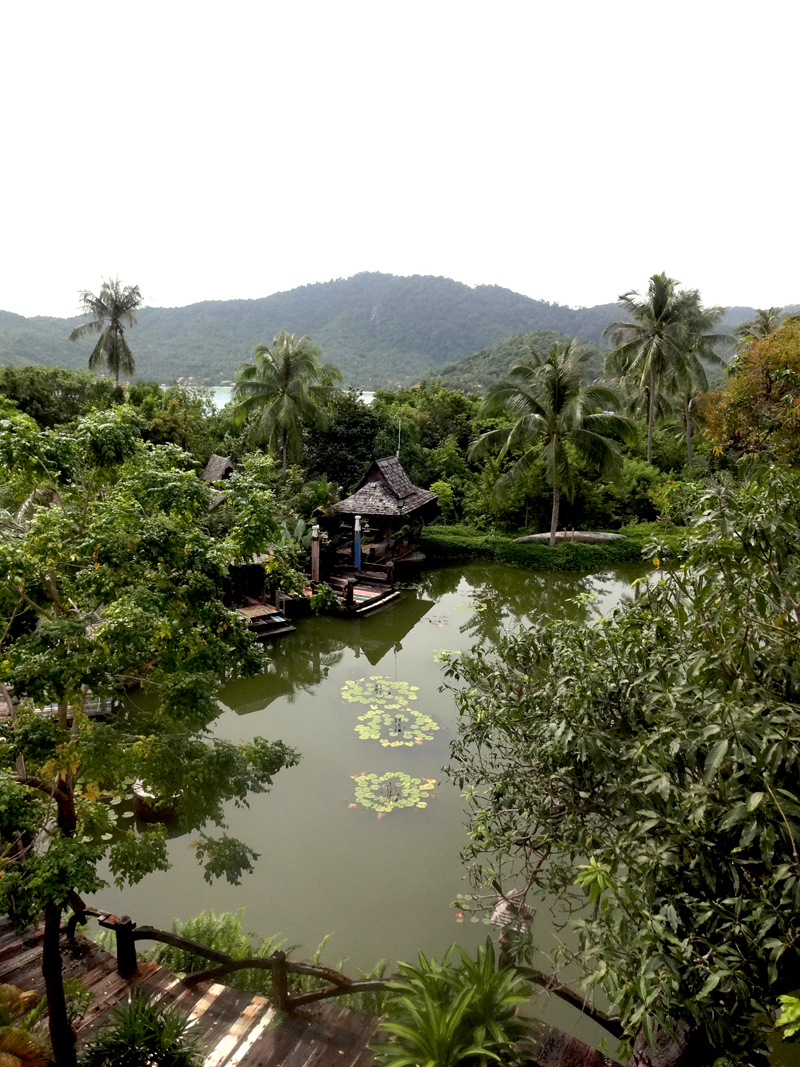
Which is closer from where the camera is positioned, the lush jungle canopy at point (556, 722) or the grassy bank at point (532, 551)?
the lush jungle canopy at point (556, 722)

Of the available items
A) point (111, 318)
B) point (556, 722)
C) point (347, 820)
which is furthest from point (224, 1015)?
point (111, 318)

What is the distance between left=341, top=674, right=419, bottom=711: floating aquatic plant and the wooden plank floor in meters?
5.12

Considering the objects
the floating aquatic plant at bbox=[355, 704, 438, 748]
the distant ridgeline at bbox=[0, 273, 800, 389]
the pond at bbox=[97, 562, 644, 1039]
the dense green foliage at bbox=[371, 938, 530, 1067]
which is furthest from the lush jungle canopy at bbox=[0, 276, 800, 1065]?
the distant ridgeline at bbox=[0, 273, 800, 389]

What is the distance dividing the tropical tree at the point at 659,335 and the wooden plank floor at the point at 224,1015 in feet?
71.1

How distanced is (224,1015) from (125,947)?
2.77 ft

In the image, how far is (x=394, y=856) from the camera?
633cm

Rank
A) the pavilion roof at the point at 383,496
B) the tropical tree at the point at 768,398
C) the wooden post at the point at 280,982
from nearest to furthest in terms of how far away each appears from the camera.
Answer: the wooden post at the point at 280,982 → the tropical tree at the point at 768,398 → the pavilion roof at the point at 383,496

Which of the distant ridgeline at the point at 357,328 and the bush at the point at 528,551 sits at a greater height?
the distant ridgeline at the point at 357,328

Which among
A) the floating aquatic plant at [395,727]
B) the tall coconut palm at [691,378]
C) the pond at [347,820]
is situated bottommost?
the pond at [347,820]

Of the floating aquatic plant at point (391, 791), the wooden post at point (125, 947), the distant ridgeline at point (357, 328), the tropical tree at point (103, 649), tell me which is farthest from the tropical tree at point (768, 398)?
the distant ridgeline at point (357, 328)

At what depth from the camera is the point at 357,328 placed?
65.7m

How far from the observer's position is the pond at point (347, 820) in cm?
552

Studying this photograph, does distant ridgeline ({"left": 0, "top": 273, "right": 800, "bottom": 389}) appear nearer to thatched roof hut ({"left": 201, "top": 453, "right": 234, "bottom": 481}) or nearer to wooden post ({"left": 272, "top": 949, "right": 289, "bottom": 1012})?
thatched roof hut ({"left": 201, "top": 453, "right": 234, "bottom": 481})

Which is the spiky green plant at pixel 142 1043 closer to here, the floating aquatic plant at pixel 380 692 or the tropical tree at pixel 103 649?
the tropical tree at pixel 103 649
